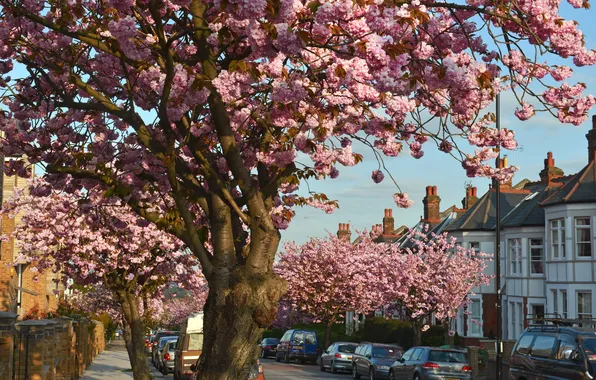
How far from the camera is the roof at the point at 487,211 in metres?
51.6

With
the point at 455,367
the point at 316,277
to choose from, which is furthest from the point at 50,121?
the point at 316,277

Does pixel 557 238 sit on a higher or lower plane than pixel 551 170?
lower

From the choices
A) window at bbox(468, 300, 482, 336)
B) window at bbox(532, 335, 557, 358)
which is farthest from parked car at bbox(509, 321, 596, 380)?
window at bbox(468, 300, 482, 336)

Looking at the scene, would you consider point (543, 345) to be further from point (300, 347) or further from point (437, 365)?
point (300, 347)

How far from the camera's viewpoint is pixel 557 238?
1597 inches

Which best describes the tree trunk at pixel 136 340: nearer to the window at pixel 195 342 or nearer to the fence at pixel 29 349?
the fence at pixel 29 349

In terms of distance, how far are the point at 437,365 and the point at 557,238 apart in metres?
15.7

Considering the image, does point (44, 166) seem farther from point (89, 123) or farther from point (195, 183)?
point (195, 183)

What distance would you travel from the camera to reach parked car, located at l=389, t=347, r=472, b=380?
26.9 metres

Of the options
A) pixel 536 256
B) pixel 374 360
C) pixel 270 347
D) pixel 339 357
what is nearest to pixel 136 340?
pixel 374 360

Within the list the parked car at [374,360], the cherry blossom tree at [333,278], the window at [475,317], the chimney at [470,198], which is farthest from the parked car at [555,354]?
the chimney at [470,198]

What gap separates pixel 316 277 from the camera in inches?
2254

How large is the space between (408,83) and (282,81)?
1116 millimetres

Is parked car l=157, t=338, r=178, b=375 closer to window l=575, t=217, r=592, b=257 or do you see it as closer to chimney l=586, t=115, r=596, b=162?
window l=575, t=217, r=592, b=257
